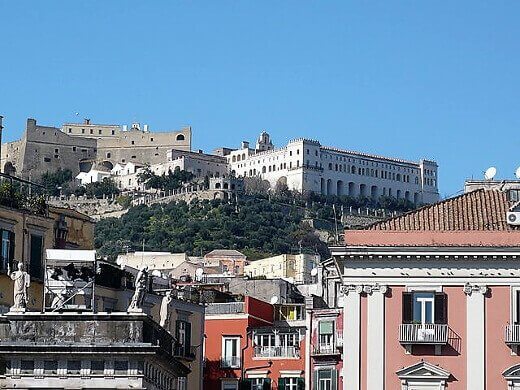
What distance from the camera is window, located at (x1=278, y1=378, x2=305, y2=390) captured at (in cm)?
7762

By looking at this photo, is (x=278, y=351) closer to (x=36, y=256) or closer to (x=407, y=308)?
(x=36, y=256)

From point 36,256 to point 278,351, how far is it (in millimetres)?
18314

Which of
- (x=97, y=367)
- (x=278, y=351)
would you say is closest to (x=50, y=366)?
(x=97, y=367)

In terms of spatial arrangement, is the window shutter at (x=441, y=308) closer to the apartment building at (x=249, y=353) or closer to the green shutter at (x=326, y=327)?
the green shutter at (x=326, y=327)

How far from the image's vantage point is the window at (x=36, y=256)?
62.3 m

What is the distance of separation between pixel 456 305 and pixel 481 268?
147cm

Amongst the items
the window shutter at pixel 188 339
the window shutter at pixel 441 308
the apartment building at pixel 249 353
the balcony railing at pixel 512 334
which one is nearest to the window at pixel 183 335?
the window shutter at pixel 188 339

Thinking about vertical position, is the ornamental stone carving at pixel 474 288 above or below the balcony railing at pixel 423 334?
above

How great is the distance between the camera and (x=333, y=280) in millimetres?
84250

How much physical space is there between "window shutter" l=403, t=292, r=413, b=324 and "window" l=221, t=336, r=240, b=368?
68.1ft

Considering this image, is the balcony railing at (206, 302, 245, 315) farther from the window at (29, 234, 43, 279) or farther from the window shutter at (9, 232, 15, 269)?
the window shutter at (9, 232, 15, 269)

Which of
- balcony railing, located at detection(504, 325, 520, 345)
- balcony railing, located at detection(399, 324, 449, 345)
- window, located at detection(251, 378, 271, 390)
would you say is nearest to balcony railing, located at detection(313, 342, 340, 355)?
window, located at detection(251, 378, 271, 390)

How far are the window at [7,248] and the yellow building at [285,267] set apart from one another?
3992 inches

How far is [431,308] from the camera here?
59.2m
